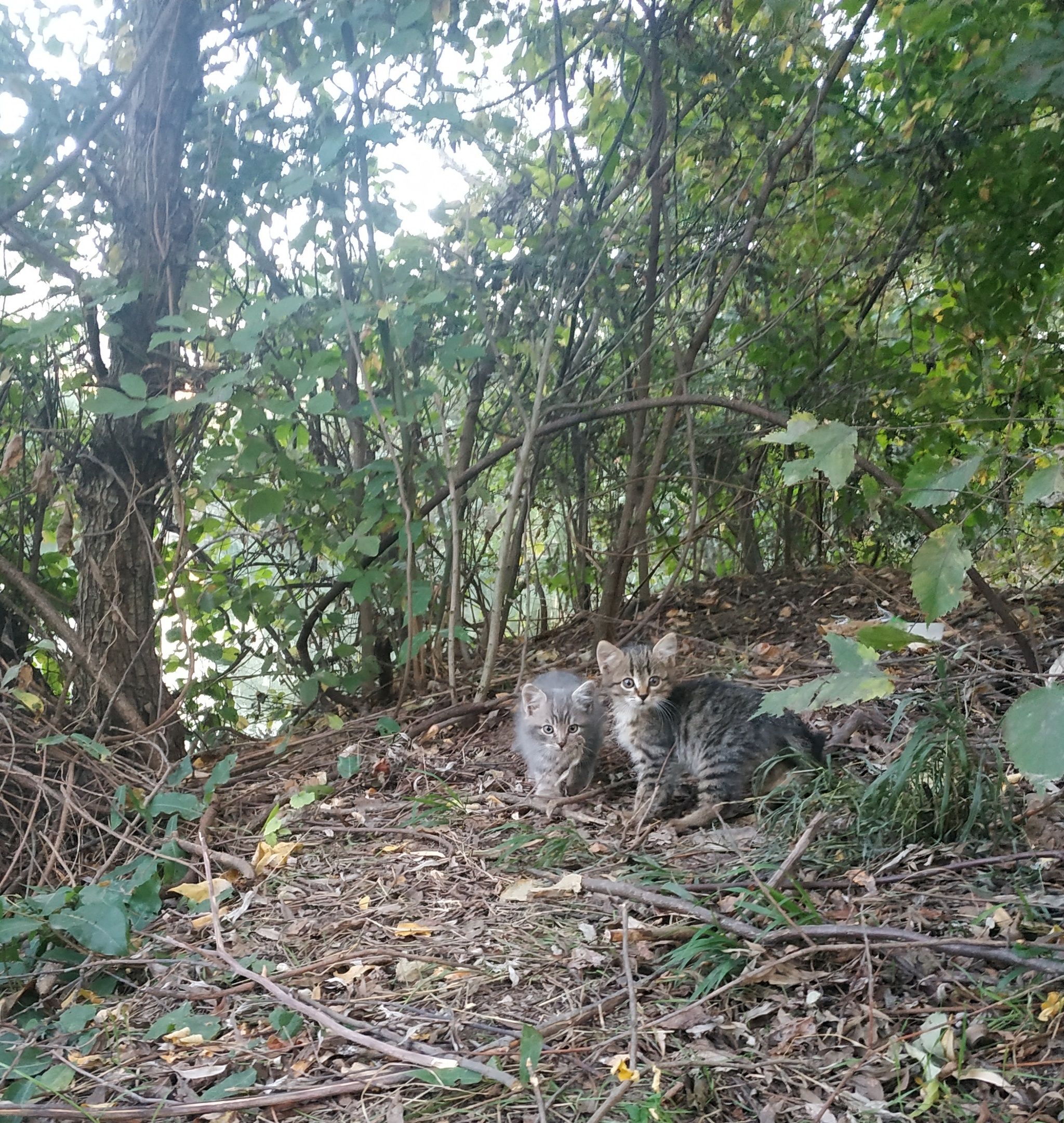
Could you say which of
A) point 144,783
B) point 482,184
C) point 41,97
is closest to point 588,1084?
point 144,783

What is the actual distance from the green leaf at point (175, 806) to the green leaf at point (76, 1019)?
3.08 feet

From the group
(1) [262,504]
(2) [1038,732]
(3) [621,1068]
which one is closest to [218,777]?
(1) [262,504]

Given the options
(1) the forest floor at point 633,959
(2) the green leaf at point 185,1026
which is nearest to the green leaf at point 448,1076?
(1) the forest floor at point 633,959

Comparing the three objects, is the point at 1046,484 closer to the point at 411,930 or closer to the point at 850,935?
the point at 850,935

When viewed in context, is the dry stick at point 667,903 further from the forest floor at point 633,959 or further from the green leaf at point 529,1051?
the green leaf at point 529,1051

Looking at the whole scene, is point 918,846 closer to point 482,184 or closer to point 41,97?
point 482,184

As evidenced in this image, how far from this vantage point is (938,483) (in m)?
1.85

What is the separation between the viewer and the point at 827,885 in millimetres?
2482

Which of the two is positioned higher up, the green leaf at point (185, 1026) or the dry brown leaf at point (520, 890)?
the dry brown leaf at point (520, 890)

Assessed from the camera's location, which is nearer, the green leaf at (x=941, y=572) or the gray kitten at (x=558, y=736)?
the green leaf at (x=941, y=572)

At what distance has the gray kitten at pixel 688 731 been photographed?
333 cm

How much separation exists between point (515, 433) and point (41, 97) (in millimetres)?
2349

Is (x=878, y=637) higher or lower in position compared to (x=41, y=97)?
lower

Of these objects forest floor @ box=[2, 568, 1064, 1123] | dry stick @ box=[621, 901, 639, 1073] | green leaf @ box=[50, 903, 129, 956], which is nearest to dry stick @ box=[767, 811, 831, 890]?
Answer: forest floor @ box=[2, 568, 1064, 1123]
